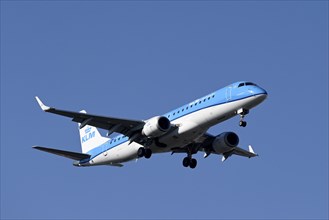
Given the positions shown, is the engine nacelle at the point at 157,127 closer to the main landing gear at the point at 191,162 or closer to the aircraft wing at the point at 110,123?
the aircraft wing at the point at 110,123

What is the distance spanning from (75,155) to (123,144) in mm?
5086

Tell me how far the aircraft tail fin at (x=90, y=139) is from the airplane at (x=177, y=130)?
114cm

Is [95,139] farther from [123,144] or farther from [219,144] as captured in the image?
[219,144]

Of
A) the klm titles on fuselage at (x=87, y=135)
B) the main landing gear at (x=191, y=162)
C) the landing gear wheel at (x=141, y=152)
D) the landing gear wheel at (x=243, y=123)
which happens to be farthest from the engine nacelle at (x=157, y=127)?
the klm titles on fuselage at (x=87, y=135)

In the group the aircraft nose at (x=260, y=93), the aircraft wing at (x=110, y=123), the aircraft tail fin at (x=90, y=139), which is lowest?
the aircraft wing at (x=110, y=123)

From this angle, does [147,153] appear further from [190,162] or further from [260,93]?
[260,93]

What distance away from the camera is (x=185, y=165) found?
5688 centimetres

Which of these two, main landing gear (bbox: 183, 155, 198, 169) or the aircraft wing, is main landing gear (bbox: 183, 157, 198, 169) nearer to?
main landing gear (bbox: 183, 155, 198, 169)

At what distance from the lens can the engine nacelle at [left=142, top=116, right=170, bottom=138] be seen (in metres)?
50.6

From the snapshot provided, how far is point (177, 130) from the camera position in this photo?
5106 centimetres

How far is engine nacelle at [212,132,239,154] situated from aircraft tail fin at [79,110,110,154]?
9583 millimetres

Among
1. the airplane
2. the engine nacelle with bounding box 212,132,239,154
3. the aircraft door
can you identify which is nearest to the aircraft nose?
the airplane

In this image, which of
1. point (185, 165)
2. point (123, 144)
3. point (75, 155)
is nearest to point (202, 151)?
point (185, 165)

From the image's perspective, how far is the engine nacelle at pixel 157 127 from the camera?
5059cm
